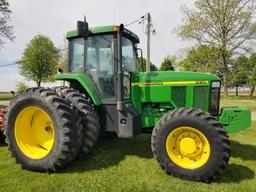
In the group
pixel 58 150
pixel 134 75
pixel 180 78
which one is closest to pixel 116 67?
pixel 134 75

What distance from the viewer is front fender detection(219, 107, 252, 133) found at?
18.2ft

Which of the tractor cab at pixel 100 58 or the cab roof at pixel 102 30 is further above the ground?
the cab roof at pixel 102 30

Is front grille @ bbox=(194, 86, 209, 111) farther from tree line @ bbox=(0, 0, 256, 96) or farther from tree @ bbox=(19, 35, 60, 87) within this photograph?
tree @ bbox=(19, 35, 60, 87)

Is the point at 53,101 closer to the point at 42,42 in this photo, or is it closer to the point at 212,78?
the point at 212,78

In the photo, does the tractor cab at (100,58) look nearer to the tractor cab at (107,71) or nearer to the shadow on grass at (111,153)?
the tractor cab at (107,71)

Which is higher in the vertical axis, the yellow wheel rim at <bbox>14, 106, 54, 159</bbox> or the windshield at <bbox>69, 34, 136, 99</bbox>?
the windshield at <bbox>69, 34, 136, 99</bbox>

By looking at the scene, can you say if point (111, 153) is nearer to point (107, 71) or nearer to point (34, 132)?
point (34, 132)

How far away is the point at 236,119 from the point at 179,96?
3.82ft

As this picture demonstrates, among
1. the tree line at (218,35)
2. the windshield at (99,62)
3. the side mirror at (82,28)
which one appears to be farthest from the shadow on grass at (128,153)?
the tree line at (218,35)

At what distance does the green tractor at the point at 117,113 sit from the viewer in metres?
4.88

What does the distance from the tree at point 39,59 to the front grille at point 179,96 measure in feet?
127

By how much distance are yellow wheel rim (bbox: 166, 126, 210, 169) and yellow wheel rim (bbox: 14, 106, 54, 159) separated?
2206 mm

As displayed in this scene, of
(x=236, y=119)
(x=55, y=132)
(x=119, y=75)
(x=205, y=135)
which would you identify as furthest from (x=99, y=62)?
(x=236, y=119)

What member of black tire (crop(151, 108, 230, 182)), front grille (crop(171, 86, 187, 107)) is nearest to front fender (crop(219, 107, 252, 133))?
front grille (crop(171, 86, 187, 107))
